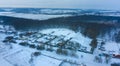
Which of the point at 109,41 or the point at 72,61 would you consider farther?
the point at 109,41

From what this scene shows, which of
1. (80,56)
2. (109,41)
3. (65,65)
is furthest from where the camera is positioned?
(109,41)

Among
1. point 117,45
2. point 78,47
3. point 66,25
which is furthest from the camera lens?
point 66,25

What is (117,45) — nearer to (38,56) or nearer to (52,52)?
(52,52)

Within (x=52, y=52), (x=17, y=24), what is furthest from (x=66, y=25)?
(x=52, y=52)

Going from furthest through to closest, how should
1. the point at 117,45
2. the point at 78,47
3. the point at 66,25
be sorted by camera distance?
the point at 66,25 → the point at 117,45 → the point at 78,47

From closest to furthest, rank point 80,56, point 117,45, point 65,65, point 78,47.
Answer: point 65,65
point 80,56
point 78,47
point 117,45

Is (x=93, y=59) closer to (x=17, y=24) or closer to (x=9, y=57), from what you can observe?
(x=9, y=57)

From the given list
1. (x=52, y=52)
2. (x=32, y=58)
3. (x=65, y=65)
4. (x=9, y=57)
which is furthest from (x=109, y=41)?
(x=9, y=57)

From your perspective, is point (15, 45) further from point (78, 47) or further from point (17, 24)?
point (17, 24)

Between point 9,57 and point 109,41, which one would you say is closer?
point 9,57
